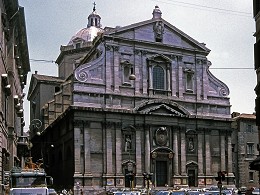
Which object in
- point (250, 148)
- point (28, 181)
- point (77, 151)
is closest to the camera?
point (28, 181)

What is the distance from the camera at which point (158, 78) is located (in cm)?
5928

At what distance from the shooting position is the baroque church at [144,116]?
54.1 meters

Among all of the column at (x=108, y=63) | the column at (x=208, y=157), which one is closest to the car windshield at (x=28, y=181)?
the column at (x=108, y=63)

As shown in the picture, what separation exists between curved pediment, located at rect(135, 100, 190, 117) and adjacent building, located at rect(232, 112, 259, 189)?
1313 cm

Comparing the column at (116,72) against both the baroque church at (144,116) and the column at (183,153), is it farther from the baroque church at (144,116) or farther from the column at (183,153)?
the column at (183,153)

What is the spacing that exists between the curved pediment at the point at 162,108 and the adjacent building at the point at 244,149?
13.1m

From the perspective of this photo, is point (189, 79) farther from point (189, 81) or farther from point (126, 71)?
point (126, 71)

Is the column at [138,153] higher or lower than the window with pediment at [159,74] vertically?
lower

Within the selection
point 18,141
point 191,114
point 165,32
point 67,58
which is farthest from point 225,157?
point 67,58

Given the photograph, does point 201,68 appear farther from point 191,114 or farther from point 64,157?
point 64,157

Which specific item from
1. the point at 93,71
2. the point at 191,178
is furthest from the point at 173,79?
the point at 191,178

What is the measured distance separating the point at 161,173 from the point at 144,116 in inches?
259

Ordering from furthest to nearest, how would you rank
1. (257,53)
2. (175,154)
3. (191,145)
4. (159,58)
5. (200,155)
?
(191,145), (200,155), (159,58), (175,154), (257,53)

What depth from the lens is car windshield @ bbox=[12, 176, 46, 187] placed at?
84.3ft
